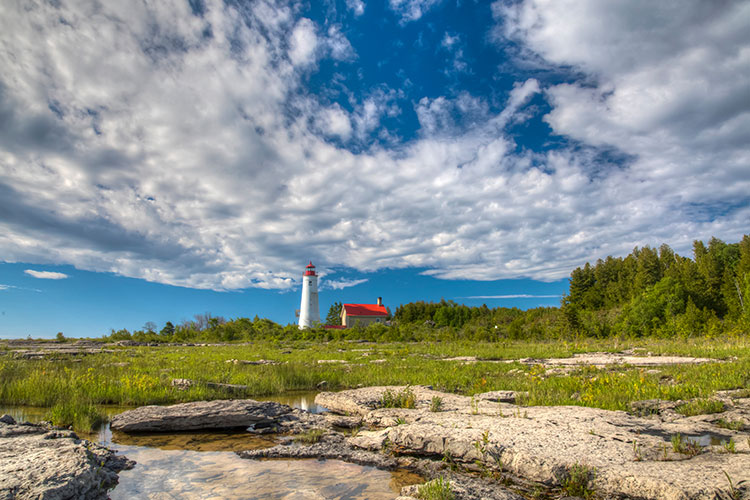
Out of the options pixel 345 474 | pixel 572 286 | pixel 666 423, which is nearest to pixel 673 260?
pixel 572 286

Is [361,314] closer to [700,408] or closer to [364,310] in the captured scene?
[364,310]

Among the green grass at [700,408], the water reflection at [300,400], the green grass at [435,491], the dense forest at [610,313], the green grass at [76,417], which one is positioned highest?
the dense forest at [610,313]

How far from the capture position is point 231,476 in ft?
17.8

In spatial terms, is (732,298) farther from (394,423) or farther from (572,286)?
(394,423)

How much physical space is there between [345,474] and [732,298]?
78286 mm

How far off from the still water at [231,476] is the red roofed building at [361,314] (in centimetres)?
8332

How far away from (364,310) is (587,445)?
8993cm

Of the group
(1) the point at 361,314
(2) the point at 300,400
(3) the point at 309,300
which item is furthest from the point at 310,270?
(2) the point at 300,400

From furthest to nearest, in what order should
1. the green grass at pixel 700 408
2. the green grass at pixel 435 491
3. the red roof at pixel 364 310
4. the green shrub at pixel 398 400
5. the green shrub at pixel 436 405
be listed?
the red roof at pixel 364 310, the green shrub at pixel 398 400, the green shrub at pixel 436 405, the green grass at pixel 700 408, the green grass at pixel 435 491

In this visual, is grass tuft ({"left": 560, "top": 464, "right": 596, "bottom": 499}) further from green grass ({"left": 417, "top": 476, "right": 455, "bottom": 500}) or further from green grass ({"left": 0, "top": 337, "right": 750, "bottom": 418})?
green grass ({"left": 0, "top": 337, "right": 750, "bottom": 418})

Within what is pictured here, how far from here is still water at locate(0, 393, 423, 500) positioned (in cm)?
485

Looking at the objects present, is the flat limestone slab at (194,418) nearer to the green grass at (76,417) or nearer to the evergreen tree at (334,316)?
the green grass at (76,417)

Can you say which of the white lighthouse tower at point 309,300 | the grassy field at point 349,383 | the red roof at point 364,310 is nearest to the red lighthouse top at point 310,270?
the white lighthouse tower at point 309,300

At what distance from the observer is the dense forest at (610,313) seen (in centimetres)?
4384
